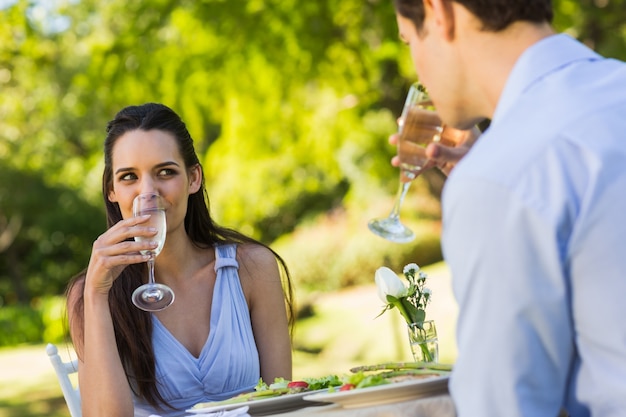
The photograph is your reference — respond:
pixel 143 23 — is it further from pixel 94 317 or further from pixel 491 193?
pixel 491 193

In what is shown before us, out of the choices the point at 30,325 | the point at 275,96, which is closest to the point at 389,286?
the point at 275,96

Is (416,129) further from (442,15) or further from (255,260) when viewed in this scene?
(255,260)

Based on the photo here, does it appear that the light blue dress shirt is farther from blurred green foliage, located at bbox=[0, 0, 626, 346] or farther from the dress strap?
blurred green foliage, located at bbox=[0, 0, 626, 346]

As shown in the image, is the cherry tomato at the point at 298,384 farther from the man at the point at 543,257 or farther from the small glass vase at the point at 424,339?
the man at the point at 543,257

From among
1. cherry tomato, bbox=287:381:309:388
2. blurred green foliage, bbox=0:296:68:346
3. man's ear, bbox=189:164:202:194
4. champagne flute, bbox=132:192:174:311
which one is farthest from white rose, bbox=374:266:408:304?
blurred green foliage, bbox=0:296:68:346

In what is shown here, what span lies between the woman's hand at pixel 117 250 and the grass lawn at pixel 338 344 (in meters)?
10.2

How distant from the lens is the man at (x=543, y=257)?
1.47 metres

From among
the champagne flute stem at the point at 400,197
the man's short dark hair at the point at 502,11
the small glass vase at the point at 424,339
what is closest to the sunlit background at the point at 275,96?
the champagne flute stem at the point at 400,197

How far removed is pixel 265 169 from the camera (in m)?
15.6

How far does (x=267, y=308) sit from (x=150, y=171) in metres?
0.81

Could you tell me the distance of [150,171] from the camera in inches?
139

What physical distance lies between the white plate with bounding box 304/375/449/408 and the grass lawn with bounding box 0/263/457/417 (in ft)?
35.2

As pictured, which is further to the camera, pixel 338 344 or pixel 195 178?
pixel 338 344

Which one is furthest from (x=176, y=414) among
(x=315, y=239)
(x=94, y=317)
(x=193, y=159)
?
(x=315, y=239)
